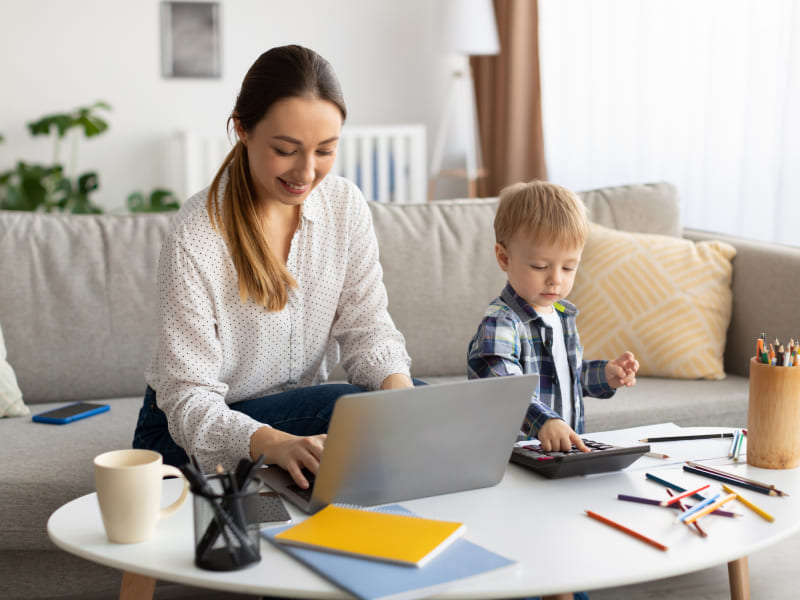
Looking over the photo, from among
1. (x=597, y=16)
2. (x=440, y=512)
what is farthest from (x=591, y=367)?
(x=597, y=16)

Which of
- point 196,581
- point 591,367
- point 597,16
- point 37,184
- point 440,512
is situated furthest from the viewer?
point 37,184

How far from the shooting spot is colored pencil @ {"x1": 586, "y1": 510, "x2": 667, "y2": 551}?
38.9 inches

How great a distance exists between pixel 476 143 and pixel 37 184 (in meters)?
2.06

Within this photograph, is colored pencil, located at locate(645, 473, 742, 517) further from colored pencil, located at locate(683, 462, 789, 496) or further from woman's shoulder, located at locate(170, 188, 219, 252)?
woman's shoulder, located at locate(170, 188, 219, 252)

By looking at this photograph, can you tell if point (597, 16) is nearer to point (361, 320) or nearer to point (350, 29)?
point (350, 29)

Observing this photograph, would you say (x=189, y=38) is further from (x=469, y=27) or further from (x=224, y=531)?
(x=224, y=531)

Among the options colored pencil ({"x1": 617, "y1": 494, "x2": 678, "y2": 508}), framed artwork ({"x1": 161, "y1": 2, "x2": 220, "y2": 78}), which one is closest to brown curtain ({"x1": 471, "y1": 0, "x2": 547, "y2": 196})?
framed artwork ({"x1": 161, "y1": 2, "x2": 220, "y2": 78})

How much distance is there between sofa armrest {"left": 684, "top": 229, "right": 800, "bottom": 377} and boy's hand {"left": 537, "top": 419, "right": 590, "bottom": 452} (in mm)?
1106

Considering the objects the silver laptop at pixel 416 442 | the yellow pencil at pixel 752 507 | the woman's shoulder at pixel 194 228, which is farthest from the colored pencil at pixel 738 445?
the woman's shoulder at pixel 194 228

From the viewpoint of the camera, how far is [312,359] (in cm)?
167

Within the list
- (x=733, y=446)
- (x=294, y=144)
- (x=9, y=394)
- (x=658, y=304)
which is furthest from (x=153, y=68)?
(x=733, y=446)

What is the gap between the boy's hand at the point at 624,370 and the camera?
150 centimetres

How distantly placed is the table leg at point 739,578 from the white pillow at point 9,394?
4.74 feet

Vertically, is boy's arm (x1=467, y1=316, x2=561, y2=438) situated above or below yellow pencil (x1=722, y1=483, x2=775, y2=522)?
above
